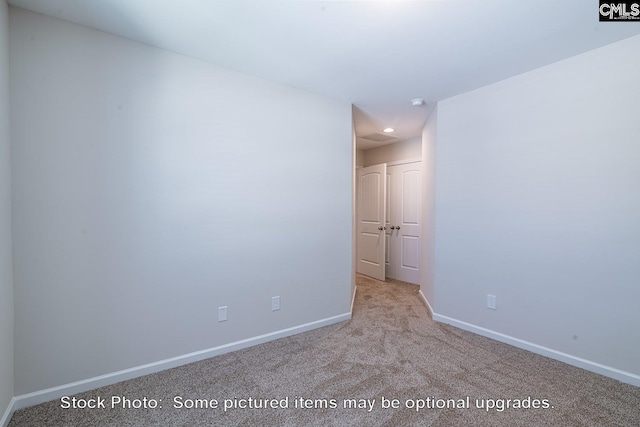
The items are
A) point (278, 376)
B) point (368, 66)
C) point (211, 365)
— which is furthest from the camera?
point (368, 66)

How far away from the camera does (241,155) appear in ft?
7.94

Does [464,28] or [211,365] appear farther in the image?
[211,365]

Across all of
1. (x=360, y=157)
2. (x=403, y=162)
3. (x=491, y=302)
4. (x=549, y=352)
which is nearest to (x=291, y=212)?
(x=491, y=302)

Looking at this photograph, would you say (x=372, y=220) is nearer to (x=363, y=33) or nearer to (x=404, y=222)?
(x=404, y=222)

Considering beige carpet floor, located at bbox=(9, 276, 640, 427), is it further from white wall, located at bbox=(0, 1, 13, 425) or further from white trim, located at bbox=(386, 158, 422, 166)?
white trim, located at bbox=(386, 158, 422, 166)

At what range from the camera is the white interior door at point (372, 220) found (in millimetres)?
4824

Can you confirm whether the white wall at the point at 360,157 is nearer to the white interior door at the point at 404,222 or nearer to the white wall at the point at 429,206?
the white interior door at the point at 404,222

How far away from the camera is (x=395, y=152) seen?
496cm

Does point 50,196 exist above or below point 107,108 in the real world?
below

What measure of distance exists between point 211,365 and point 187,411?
50 cm

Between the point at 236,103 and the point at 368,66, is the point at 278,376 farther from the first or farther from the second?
the point at 368,66

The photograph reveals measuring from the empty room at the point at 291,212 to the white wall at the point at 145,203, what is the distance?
14 millimetres

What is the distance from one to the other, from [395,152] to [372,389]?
13.1 feet

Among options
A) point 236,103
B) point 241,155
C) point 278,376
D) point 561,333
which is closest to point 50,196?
point 241,155
